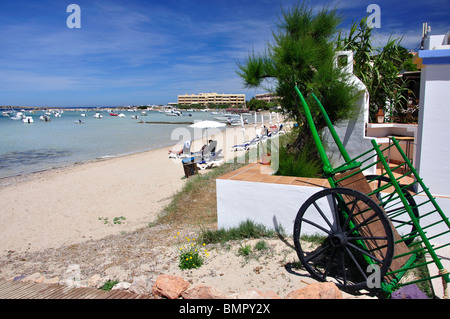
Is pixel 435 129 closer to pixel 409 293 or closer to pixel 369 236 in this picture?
pixel 369 236

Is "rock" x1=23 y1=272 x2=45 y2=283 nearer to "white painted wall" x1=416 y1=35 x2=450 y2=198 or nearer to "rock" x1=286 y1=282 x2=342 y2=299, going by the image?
"rock" x1=286 y1=282 x2=342 y2=299

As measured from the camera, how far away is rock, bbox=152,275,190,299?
3.10 metres

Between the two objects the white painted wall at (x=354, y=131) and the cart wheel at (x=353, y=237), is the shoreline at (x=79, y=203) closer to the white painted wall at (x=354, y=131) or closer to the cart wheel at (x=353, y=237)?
the white painted wall at (x=354, y=131)

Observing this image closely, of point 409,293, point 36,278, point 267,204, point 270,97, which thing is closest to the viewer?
point 409,293

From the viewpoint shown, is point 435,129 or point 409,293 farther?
point 435,129

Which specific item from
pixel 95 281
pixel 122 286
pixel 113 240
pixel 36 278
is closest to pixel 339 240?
pixel 122 286

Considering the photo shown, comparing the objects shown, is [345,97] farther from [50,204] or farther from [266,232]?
[50,204]

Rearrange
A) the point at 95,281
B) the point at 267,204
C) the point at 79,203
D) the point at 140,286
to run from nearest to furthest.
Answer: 1. the point at 140,286
2. the point at 95,281
3. the point at 267,204
4. the point at 79,203

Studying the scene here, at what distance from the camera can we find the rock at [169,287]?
310 centimetres

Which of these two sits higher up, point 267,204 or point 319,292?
point 267,204

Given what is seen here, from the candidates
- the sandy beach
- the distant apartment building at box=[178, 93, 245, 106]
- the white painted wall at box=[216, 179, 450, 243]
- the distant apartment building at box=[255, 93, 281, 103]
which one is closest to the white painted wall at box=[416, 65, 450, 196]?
the white painted wall at box=[216, 179, 450, 243]

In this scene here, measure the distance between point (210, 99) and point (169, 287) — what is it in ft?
545

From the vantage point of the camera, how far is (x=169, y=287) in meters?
3.14

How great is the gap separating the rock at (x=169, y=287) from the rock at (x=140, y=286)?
0.19m
